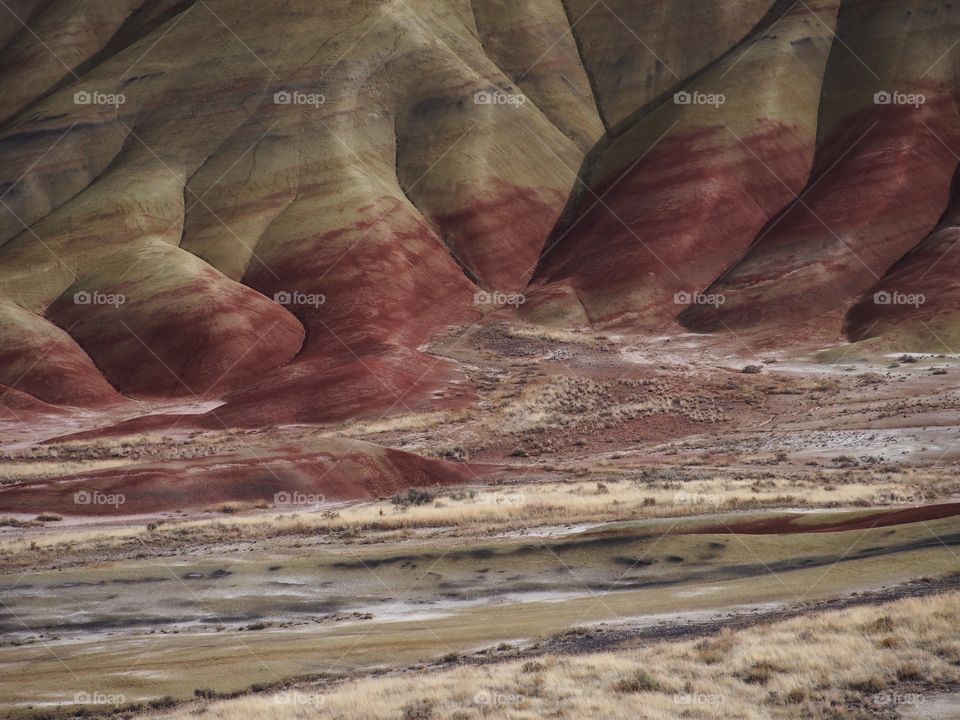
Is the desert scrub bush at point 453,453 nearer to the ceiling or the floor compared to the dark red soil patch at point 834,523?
nearer to the floor

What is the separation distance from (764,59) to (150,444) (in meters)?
61.7

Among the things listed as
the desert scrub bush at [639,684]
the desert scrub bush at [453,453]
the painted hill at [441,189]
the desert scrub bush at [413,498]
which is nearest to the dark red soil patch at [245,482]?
the desert scrub bush at [413,498]

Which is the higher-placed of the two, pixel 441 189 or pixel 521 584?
pixel 441 189

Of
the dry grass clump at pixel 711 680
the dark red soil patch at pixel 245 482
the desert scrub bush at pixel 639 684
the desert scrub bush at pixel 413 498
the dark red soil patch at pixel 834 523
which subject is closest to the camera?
the dry grass clump at pixel 711 680

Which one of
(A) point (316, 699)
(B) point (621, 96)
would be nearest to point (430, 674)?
(A) point (316, 699)

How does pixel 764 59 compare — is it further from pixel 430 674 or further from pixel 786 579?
pixel 430 674

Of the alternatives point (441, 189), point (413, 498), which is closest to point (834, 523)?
point (413, 498)

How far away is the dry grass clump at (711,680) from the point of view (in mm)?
13773

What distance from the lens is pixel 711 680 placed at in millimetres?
14664

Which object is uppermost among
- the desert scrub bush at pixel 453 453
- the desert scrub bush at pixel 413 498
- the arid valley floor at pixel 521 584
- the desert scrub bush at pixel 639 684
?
the desert scrub bush at pixel 639 684

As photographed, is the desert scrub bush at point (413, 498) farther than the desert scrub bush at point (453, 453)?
No

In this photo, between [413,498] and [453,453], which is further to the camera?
[453,453]

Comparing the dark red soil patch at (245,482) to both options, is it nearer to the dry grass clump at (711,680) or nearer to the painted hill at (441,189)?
the painted hill at (441,189)

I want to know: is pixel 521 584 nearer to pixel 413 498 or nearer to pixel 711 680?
pixel 711 680
